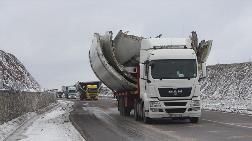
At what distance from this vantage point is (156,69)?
22906 mm

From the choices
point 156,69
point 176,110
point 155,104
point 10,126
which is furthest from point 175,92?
point 10,126

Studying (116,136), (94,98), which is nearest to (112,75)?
(116,136)

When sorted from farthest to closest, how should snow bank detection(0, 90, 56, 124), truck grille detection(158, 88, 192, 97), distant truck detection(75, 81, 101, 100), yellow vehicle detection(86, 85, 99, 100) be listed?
yellow vehicle detection(86, 85, 99, 100), distant truck detection(75, 81, 101, 100), snow bank detection(0, 90, 56, 124), truck grille detection(158, 88, 192, 97)

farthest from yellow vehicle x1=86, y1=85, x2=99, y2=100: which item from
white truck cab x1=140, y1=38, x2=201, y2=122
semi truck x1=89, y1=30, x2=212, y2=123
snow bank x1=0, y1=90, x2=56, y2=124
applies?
white truck cab x1=140, y1=38, x2=201, y2=122

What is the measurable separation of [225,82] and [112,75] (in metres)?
46.5

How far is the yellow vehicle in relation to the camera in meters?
79.5

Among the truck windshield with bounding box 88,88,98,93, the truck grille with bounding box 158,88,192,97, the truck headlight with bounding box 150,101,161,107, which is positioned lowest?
the truck headlight with bounding box 150,101,161,107

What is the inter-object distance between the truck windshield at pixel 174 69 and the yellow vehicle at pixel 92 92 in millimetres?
56765

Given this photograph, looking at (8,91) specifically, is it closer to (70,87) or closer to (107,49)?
(107,49)

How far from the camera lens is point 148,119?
2345 cm

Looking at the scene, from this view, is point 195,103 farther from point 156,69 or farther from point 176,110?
point 156,69

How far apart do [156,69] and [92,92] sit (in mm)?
57549

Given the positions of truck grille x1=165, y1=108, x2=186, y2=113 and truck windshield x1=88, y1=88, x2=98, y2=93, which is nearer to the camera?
truck grille x1=165, y1=108, x2=186, y2=113

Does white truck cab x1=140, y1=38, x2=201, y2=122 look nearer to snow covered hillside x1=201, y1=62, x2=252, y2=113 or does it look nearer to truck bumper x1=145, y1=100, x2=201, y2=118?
truck bumper x1=145, y1=100, x2=201, y2=118
